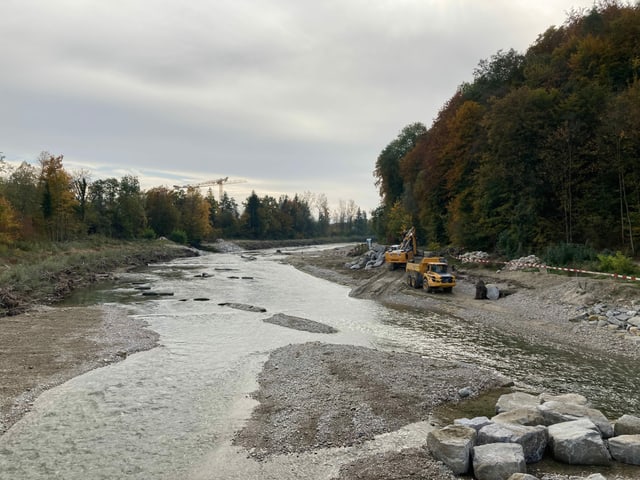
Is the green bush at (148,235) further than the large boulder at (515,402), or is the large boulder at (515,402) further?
the green bush at (148,235)

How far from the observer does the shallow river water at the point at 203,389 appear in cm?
868

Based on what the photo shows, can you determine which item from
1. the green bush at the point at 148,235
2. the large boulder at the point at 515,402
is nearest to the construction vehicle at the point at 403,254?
the large boulder at the point at 515,402

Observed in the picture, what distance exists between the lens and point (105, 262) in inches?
1981

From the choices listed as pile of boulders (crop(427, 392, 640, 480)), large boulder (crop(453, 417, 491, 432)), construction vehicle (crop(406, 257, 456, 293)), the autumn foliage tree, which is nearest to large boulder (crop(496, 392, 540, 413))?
pile of boulders (crop(427, 392, 640, 480))

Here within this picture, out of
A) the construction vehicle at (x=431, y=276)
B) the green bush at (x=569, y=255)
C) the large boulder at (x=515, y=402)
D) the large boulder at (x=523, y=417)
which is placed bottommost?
the large boulder at (x=515, y=402)

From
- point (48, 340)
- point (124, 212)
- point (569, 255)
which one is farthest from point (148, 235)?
point (569, 255)

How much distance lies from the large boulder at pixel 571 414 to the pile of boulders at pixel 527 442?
0.05 ft

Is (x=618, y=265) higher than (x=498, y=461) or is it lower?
higher

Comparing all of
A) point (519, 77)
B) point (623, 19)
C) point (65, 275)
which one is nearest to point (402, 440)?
point (65, 275)

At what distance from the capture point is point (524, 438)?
8109 millimetres

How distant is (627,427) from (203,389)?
10.4m

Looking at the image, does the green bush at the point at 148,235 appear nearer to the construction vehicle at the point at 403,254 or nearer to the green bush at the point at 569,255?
the construction vehicle at the point at 403,254

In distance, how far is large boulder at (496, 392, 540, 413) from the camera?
10109mm

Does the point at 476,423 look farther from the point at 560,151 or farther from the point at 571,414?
the point at 560,151
